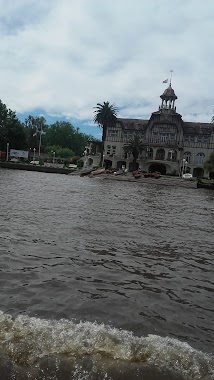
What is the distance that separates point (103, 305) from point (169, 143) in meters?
74.4

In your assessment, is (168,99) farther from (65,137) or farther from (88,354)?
(88,354)

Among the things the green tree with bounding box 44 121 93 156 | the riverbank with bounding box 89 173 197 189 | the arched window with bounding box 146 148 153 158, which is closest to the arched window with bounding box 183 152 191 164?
the arched window with bounding box 146 148 153 158

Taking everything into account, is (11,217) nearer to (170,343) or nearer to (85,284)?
(85,284)

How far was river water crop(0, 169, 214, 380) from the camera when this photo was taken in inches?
152

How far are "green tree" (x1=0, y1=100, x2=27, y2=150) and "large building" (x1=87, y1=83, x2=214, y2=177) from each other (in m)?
22.1

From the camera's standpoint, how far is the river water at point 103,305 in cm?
385

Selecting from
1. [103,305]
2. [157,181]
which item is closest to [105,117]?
[157,181]

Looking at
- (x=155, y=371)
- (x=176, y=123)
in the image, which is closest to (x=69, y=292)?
(x=155, y=371)

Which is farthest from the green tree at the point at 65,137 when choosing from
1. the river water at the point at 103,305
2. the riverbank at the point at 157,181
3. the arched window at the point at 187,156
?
the river water at the point at 103,305

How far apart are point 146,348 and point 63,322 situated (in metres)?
1.17

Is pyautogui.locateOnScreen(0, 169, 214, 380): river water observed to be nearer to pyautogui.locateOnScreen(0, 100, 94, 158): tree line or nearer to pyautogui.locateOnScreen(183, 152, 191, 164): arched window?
pyautogui.locateOnScreen(183, 152, 191, 164): arched window

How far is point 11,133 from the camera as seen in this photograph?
90750 mm

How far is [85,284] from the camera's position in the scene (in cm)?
642

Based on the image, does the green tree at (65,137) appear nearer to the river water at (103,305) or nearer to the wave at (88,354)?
the river water at (103,305)
